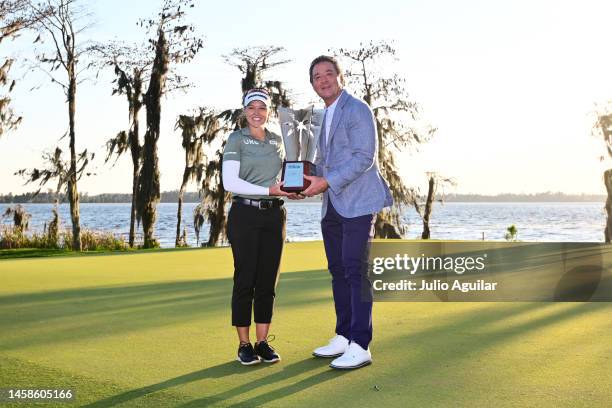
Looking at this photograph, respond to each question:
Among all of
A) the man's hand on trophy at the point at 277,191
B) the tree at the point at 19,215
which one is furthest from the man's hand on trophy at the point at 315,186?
the tree at the point at 19,215

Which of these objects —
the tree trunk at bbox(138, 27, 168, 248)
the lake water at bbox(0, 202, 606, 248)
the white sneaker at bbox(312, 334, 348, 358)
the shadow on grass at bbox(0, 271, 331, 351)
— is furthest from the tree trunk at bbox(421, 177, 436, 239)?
the white sneaker at bbox(312, 334, 348, 358)

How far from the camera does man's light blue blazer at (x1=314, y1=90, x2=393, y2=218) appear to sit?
14.1 ft

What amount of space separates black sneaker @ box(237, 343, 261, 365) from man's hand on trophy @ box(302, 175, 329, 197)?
1012 millimetres

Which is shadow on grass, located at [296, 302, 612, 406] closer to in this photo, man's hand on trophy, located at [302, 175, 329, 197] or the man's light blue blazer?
the man's light blue blazer

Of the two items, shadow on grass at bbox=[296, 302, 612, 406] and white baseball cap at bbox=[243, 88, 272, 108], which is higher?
white baseball cap at bbox=[243, 88, 272, 108]

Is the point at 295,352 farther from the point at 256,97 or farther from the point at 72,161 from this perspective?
the point at 72,161

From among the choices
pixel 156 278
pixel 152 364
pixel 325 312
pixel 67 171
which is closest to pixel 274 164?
pixel 152 364

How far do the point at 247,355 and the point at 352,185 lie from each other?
1202 millimetres

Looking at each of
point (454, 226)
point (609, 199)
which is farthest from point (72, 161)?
point (454, 226)

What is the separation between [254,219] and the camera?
176 inches

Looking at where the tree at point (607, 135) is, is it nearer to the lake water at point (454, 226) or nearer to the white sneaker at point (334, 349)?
the lake water at point (454, 226)

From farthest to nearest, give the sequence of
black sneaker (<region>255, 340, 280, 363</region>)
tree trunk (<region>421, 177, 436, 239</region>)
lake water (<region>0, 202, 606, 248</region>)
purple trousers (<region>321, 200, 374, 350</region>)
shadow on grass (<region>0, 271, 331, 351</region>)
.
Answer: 1. lake water (<region>0, 202, 606, 248</region>)
2. tree trunk (<region>421, 177, 436, 239</region>)
3. shadow on grass (<region>0, 271, 331, 351</region>)
4. black sneaker (<region>255, 340, 280, 363</region>)
5. purple trousers (<region>321, 200, 374, 350</region>)

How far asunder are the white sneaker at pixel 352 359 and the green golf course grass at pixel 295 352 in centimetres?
5

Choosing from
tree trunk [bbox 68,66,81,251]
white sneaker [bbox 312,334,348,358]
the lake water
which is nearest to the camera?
white sneaker [bbox 312,334,348,358]
